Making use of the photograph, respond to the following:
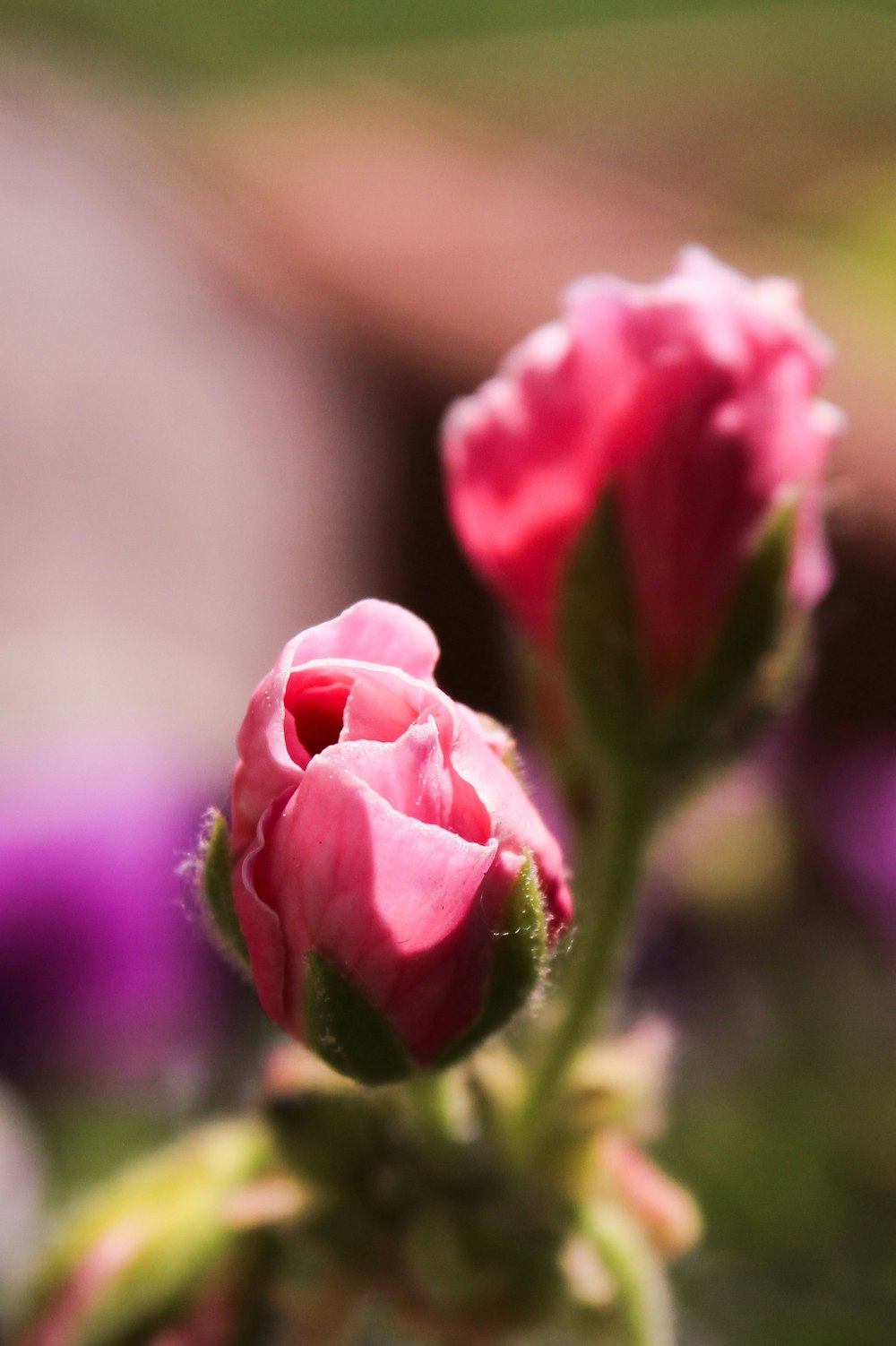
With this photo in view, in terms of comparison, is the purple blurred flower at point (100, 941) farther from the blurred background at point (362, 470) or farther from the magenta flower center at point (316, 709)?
the magenta flower center at point (316, 709)

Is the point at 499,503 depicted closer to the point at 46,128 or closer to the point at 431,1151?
the point at 431,1151

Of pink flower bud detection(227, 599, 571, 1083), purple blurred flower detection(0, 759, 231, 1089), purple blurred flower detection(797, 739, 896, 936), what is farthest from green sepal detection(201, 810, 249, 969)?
purple blurred flower detection(797, 739, 896, 936)

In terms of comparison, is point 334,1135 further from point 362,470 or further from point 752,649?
point 362,470

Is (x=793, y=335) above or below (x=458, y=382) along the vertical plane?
above

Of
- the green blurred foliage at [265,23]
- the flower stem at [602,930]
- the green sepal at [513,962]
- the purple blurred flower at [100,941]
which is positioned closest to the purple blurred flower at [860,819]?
the purple blurred flower at [100,941]

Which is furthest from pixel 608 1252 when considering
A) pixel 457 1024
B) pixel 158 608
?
pixel 158 608
